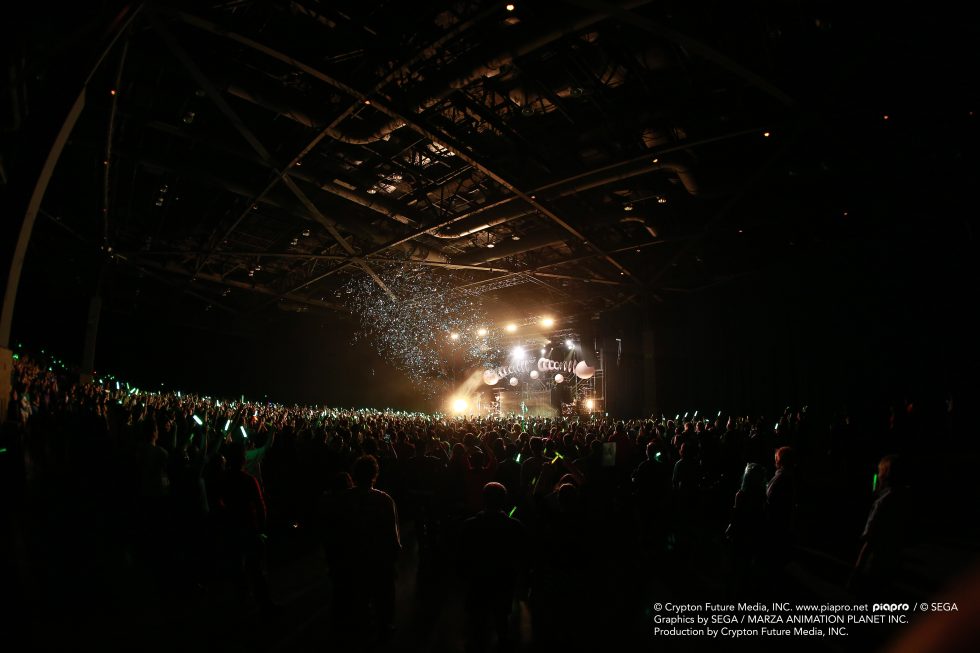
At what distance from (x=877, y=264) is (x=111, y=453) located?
1555cm

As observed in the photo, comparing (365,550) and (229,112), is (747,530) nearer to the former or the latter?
(365,550)

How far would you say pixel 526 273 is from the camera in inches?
600

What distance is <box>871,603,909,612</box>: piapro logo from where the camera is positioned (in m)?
4.43

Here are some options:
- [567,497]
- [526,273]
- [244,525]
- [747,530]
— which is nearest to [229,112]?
[244,525]

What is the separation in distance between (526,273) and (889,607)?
11.8 meters

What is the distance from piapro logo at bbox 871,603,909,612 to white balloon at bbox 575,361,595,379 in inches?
698

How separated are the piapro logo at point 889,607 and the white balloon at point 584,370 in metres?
17.7

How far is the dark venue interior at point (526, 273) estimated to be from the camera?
175 inches

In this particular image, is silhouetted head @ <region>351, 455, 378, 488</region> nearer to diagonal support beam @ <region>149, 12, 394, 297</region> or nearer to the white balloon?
diagonal support beam @ <region>149, 12, 394, 297</region>

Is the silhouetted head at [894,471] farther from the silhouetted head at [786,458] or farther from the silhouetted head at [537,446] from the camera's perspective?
the silhouetted head at [537,446]

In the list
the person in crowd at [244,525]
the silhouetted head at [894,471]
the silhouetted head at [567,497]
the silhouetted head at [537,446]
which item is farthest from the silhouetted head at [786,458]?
the person in crowd at [244,525]

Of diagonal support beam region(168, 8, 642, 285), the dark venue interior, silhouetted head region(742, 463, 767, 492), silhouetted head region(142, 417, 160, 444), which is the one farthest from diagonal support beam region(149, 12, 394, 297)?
silhouetted head region(742, 463, 767, 492)

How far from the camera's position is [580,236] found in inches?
464

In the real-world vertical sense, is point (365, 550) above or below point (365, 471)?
below
